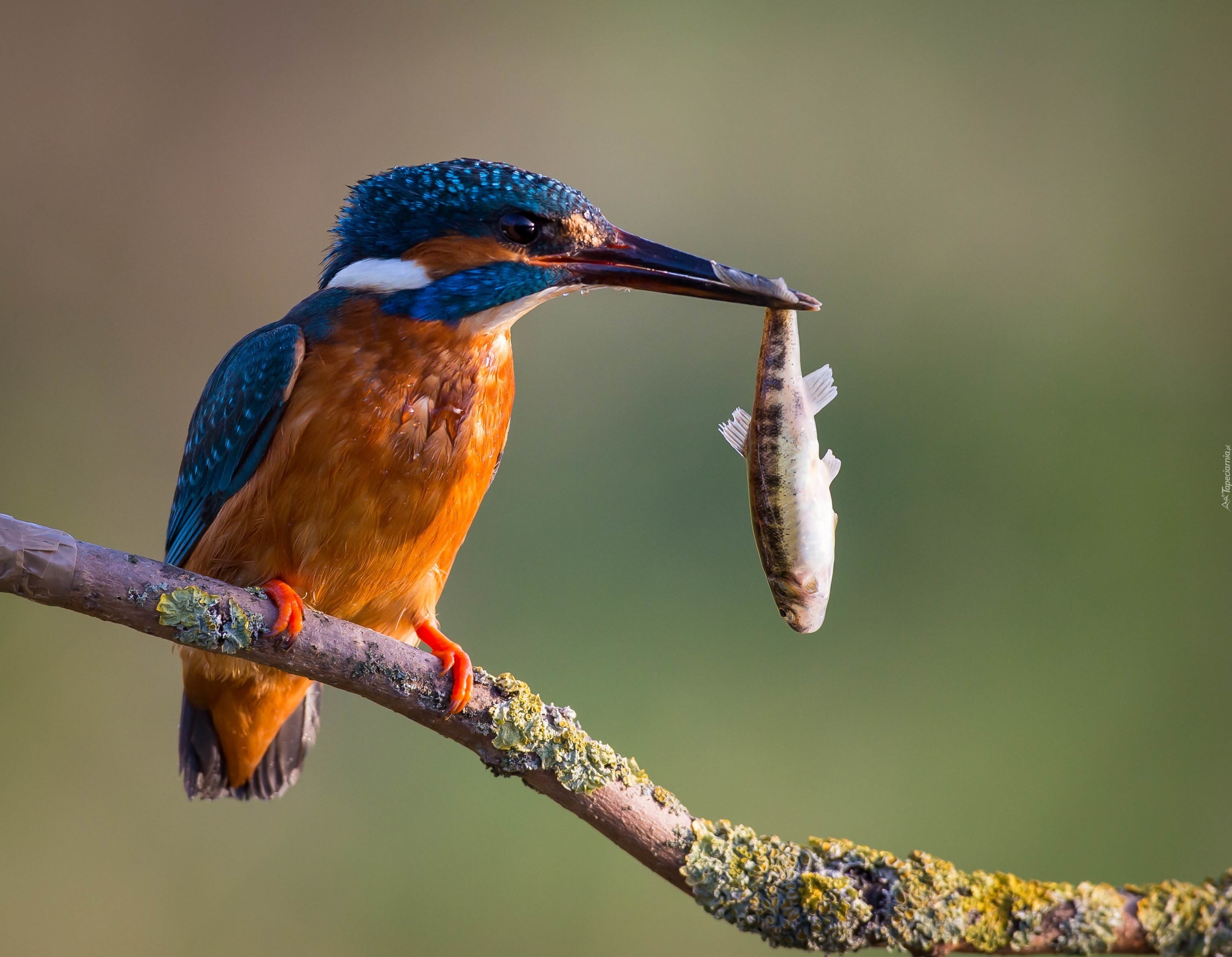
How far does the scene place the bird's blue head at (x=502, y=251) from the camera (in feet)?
4.75

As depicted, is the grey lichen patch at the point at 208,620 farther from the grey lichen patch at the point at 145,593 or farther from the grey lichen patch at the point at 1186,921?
the grey lichen patch at the point at 1186,921

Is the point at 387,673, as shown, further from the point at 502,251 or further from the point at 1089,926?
the point at 1089,926

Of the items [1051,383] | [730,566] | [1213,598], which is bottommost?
[730,566]

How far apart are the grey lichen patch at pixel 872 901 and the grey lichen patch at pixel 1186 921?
2.4 inches

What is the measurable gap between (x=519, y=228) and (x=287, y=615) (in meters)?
0.62

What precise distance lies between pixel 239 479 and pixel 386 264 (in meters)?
0.40

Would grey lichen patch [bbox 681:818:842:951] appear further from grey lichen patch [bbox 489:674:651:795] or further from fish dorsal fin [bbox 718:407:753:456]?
fish dorsal fin [bbox 718:407:753:456]

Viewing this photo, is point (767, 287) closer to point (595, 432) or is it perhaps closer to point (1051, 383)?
point (595, 432)

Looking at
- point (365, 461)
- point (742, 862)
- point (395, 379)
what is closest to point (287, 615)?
point (365, 461)

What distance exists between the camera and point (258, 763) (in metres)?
1.97

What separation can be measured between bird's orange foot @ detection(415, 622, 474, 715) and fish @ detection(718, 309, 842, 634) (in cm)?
41

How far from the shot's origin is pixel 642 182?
3404 millimetres

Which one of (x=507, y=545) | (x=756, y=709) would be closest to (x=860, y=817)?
(x=756, y=709)

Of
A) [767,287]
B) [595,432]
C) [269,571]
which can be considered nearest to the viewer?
[767,287]
